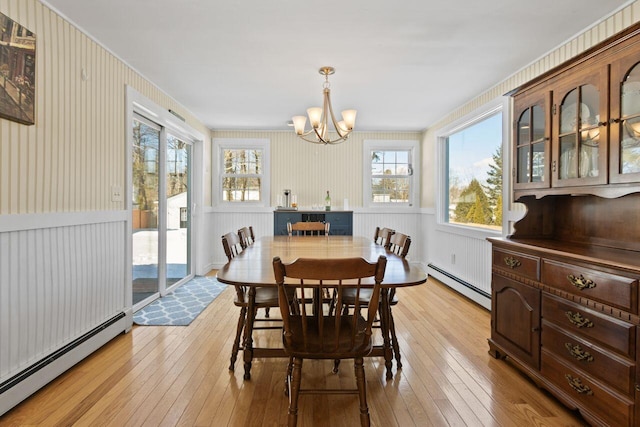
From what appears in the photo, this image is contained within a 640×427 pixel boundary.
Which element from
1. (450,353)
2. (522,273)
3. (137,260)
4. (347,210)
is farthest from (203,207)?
(522,273)

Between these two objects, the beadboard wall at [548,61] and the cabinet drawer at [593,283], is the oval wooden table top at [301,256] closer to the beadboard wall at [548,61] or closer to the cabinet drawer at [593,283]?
the cabinet drawer at [593,283]

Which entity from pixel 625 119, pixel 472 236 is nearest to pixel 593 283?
pixel 625 119

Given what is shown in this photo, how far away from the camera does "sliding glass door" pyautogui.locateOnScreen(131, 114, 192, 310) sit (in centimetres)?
370

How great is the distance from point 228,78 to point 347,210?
9.51ft

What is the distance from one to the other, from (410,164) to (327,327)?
15.2 ft

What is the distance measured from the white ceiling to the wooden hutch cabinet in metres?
0.49

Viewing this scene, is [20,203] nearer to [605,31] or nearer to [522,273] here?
[522,273]

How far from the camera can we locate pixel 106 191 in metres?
2.91

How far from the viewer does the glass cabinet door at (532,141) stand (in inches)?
93.1

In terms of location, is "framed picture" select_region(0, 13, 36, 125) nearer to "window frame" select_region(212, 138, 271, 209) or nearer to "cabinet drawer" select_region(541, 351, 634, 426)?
"cabinet drawer" select_region(541, 351, 634, 426)

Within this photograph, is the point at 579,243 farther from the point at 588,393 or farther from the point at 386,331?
the point at 386,331

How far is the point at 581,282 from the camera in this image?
1.84 metres

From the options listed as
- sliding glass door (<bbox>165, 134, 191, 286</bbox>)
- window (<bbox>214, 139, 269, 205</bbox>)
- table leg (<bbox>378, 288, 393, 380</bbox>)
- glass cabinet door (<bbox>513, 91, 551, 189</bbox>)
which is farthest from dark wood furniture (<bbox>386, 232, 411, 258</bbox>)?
window (<bbox>214, 139, 269, 205</bbox>)

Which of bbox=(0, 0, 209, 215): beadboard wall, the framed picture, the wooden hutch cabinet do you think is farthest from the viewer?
bbox=(0, 0, 209, 215): beadboard wall
